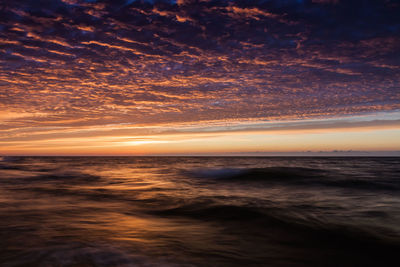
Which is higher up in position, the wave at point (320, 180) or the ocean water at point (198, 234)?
the ocean water at point (198, 234)

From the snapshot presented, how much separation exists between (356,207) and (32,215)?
1091cm

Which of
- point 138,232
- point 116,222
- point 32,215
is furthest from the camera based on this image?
point 32,215

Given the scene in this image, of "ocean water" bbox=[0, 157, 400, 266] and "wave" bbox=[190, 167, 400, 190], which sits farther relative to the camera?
"wave" bbox=[190, 167, 400, 190]

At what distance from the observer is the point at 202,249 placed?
17.9 ft

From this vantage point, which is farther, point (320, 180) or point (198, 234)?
point (320, 180)

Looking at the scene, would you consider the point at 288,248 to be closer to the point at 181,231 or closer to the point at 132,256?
the point at 181,231

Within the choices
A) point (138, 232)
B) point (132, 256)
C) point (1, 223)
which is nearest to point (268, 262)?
point (132, 256)

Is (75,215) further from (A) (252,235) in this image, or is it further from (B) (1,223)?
(A) (252,235)

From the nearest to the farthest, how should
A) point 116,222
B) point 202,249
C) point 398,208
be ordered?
point 202,249, point 116,222, point 398,208

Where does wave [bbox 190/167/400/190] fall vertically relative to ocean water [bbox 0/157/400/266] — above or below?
below

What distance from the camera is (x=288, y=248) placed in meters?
5.74

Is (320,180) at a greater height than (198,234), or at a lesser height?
lesser

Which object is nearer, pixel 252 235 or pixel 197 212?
pixel 252 235

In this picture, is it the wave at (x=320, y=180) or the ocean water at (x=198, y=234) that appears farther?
the wave at (x=320, y=180)
